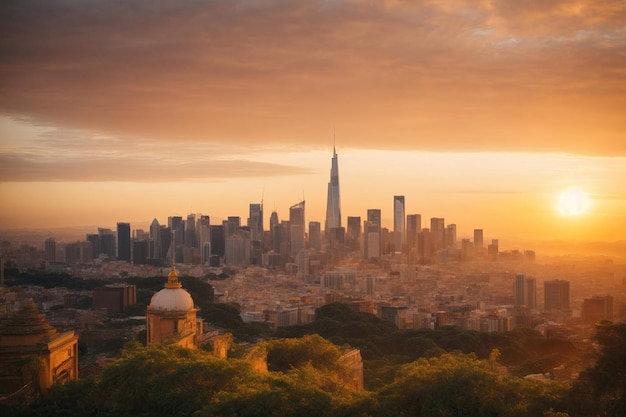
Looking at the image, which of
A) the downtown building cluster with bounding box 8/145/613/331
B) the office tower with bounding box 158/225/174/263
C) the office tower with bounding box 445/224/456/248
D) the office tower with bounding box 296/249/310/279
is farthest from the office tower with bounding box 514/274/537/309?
the office tower with bounding box 158/225/174/263

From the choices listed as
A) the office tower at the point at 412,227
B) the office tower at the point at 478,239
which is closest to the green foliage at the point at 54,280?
the office tower at the point at 478,239

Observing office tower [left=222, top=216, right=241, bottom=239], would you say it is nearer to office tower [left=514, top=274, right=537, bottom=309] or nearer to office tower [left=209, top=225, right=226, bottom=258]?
office tower [left=209, top=225, right=226, bottom=258]

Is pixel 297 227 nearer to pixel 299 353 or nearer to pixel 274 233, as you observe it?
pixel 274 233

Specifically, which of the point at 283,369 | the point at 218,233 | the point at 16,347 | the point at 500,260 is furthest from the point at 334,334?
the point at 218,233

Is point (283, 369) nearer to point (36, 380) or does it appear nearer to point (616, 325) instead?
point (36, 380)

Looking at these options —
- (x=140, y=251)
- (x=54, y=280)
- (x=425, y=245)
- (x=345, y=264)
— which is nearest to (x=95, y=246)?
(x=140, y=251)

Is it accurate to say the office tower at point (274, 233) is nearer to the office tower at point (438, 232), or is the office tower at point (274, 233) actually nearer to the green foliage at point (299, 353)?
the office tower at point (438, 232)
